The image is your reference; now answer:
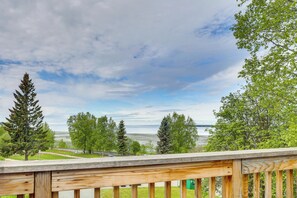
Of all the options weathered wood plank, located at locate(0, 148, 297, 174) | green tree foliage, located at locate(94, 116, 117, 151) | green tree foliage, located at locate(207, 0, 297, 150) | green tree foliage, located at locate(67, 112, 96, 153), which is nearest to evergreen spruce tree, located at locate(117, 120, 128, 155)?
green tree foliage, located at locate(94, 116, 117, 151)

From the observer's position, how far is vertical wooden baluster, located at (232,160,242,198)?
1460mm

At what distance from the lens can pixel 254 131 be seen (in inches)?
322

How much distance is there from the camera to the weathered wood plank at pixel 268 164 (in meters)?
1.50

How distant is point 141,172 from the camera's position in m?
1.24

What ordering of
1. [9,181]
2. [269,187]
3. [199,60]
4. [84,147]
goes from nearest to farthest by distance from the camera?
[9,181]
[269,187]
[199,60]
[84,147]

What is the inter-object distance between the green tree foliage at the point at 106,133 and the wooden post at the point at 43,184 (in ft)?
34.2

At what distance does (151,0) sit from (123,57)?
2.88m

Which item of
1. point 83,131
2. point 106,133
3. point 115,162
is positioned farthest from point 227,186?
point 106,133

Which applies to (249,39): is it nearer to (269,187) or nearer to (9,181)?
(269,187)

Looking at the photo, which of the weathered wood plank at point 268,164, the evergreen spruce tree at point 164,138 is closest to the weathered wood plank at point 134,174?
the weathered wood plank at point 268,164

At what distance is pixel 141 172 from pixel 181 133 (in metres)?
15.2

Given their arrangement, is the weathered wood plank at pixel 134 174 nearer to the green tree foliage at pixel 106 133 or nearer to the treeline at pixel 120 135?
the treeline at pixel 120 135

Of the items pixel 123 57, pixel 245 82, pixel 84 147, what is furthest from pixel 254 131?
pixel 84 147

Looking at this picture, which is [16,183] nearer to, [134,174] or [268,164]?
[134,174]
